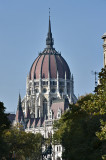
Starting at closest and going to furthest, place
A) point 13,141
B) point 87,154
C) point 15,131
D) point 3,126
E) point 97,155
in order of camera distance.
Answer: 1. point 97,155
2. point 87,154
3. point 3,126
4. point 13,141
5. point 15,131

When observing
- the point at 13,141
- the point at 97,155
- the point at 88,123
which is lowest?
the point at 97,155

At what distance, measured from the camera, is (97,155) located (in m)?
61.3

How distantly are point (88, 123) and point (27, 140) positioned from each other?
54158mm

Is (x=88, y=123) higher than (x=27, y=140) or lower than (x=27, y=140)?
lower

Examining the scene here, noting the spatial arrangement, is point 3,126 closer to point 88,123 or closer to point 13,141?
point 88,123

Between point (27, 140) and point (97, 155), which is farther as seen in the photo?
point (27, 140)

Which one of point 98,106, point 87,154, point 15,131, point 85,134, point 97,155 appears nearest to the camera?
point 98,106

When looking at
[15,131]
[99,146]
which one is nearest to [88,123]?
[99,146]

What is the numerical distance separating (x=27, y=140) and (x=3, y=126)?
123 ft

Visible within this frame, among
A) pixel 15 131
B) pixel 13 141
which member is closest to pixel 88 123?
pixel 13 141

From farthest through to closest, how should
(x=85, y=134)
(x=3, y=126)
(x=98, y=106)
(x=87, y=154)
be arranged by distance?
(x=3, y=126) → (x=85, y=134) → (x=87, y=154) → (x=98, y=106)

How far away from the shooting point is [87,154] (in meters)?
67.4

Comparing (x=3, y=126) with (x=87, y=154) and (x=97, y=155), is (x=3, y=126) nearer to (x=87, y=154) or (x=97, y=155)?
(x=87, y=154)

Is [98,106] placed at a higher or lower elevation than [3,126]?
lower
